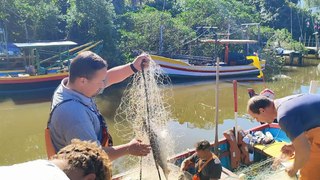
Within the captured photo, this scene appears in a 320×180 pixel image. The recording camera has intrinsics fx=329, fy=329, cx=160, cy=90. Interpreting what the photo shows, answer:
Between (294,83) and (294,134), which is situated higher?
(294,134)

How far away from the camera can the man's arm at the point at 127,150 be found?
2131 millimetres

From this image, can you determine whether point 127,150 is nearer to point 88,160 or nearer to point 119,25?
point 88,160

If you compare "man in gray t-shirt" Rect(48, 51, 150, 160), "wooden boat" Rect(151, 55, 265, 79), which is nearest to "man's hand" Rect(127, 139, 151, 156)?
"man in gray t-shirt" Rect(48, 51, 150, 160)

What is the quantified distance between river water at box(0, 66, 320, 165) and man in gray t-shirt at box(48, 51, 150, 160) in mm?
4576

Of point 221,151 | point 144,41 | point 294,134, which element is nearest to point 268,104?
point 294,134

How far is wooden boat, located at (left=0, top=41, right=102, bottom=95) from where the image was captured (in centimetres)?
1471

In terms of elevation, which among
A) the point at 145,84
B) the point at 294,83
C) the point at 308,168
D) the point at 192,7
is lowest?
the point at 294,83

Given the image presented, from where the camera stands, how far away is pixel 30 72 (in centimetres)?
1541

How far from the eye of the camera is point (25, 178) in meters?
0.92

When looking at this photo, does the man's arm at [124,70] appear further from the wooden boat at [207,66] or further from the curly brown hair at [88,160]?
the wooden boat at [207,66]

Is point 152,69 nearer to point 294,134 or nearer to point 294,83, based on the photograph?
point 294,134

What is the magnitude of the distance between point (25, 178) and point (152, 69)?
2335 millimetres

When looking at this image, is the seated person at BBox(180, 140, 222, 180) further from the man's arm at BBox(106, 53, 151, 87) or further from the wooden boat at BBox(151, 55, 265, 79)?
the wooden boat at BBox(151, 55, 265, 79)

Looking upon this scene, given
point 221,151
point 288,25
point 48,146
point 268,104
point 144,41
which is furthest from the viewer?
point 288,25
